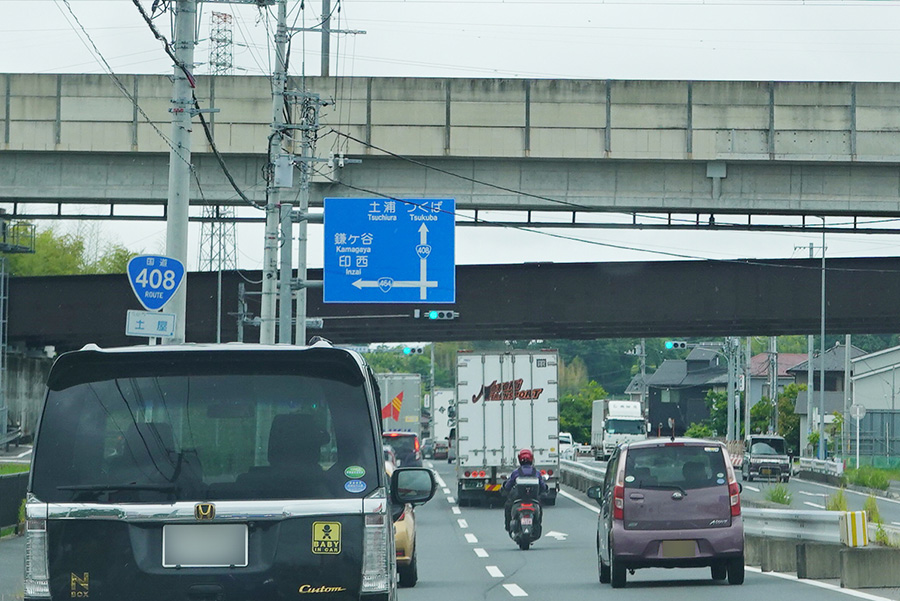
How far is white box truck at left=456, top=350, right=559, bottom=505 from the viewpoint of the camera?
34781mm

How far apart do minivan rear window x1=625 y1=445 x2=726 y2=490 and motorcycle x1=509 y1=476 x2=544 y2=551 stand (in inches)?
257

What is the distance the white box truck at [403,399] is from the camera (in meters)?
63.6

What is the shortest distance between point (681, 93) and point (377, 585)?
91.5ft

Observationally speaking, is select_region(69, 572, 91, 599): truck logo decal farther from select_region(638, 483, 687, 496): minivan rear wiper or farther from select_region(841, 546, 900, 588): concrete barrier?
select_region(841, 546, 900, 588): concrete barrier

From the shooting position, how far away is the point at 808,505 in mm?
34750

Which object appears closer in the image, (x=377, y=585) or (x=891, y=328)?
(x=377, y=585)

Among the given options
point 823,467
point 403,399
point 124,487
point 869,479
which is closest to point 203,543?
point 124,487

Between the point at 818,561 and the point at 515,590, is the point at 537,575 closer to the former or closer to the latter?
the point at 515,590

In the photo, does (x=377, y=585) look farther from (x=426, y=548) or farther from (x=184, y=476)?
(x=426, y=548)

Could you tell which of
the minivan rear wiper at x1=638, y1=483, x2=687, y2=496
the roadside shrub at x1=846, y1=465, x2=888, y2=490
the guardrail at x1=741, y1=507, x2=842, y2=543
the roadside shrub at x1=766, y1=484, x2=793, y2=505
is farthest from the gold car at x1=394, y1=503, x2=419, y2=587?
the roadside shrub at x1=846, y1=465, x2=888, y2=490

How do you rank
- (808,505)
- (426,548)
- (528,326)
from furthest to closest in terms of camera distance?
1. (528,326)
2. (808,505)
3. (426,548)

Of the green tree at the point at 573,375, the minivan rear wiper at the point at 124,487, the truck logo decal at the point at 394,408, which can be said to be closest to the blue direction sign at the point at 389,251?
the minivan rear wiper at the point at 124,487

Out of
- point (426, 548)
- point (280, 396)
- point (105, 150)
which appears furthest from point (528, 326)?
point (280, 396)

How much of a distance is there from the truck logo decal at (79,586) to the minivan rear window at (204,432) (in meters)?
0.34
